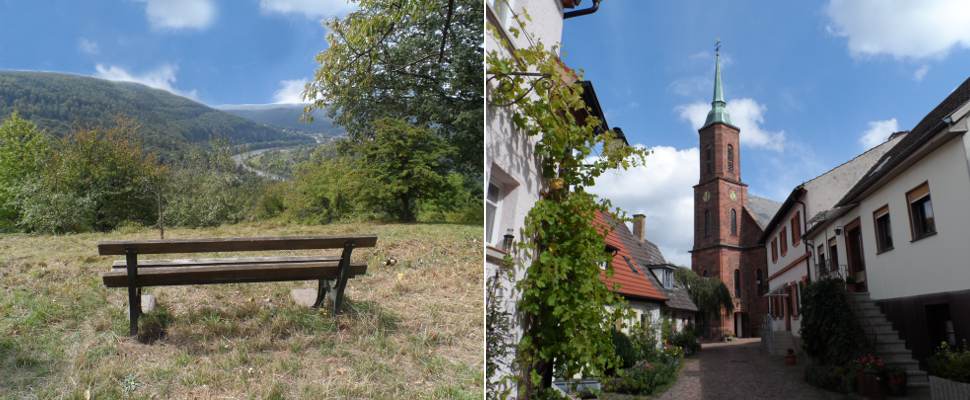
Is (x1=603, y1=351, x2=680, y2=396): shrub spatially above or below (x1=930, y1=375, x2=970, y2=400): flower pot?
below

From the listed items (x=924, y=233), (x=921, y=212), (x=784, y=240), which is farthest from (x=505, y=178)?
(x=784, y=240)

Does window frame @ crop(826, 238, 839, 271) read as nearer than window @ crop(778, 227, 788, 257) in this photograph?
Yes

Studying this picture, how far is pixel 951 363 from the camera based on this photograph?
3535mm

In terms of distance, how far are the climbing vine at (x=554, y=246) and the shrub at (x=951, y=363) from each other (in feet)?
6.62

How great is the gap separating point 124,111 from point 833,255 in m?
9.77

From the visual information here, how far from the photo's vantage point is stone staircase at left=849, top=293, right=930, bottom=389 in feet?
13.8

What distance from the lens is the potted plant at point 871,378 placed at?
4.38 metres

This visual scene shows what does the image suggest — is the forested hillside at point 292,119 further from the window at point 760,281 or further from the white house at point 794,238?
the window at point 760,281

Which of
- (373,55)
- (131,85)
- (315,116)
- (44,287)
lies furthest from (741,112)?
(44,287)

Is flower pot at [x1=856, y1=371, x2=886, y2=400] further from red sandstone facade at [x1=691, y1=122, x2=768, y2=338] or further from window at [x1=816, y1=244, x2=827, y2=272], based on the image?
red sandstone facade at [x1=691, y1=122, x2=768, y2=338]

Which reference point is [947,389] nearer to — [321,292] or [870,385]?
[870,385]

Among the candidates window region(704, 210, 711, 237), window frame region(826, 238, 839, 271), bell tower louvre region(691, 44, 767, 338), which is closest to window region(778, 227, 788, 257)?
window frame region(826, 238, 839, 271)

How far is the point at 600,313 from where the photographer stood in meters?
3.05

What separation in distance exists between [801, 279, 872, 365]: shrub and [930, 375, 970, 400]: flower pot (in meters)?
2.66
